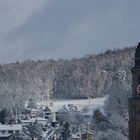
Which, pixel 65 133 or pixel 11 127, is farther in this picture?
pixel 11 127

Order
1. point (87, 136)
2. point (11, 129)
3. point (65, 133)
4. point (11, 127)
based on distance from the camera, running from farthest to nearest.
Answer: point (11, 127) < point (11, 129) < point (65, 133) < point (87, 136)

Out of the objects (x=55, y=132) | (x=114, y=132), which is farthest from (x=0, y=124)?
(x=114, y=132)

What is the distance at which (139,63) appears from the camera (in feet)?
156

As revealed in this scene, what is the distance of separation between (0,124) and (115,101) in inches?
682

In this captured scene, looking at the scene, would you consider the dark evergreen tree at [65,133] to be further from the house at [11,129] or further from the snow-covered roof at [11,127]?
the snow-covered roof at [11,127]

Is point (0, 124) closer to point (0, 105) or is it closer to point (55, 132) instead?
point (55, 132)

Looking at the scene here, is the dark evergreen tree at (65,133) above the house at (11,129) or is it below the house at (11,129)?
below

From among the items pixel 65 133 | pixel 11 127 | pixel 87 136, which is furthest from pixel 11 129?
pixel 87 136

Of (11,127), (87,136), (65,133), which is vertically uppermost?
(11,127)

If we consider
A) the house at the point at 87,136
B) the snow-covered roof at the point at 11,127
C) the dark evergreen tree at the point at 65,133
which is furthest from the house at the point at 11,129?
the house at the point at 87,136

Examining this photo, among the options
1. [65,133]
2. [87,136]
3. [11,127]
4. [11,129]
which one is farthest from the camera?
[11,127]

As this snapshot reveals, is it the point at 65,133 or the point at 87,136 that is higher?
the point at 65,133

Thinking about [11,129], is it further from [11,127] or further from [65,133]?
[65,133]

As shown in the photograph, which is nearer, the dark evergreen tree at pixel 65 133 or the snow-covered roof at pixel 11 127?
the dark evergreen tree at pixel 65 133
